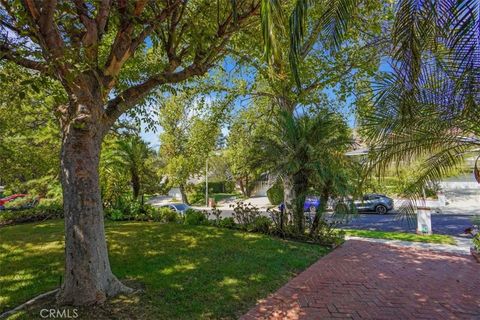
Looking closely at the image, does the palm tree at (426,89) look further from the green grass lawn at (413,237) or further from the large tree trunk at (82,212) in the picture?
the green grass lawn at (413,237)

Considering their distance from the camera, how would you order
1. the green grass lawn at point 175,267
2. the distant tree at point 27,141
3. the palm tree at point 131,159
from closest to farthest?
the green grass lawn at point 175,267 → the distant tree at point 27,141 → the palm tree at point 131,159

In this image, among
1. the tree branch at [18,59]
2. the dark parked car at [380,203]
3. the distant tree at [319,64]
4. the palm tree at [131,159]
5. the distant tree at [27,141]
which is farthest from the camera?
the dark parked car at [380,203]

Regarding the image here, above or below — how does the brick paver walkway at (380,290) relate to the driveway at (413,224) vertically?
above

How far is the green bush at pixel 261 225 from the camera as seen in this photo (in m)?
9.68

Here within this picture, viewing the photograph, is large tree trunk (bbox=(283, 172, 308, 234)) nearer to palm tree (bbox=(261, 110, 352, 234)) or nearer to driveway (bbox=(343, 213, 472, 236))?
palm tree (bbox=(261, 110, 352, 234))

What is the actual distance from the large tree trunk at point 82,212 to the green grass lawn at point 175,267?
413mm

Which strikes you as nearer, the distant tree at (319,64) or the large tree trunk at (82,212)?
the large tree trunk at (82,212)

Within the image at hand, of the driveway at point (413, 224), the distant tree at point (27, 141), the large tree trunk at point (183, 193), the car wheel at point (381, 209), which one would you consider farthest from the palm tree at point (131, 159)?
the car wheel at point (381, 209)

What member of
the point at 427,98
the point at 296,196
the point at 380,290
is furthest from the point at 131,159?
the point at 427,98

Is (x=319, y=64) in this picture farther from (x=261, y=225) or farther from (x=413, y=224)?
(x=413, y=224)

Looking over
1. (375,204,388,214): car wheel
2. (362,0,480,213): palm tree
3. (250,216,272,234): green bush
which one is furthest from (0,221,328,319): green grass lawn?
(375,204,388,214): car wheel

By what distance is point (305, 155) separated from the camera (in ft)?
29.1

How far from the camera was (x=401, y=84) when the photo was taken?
198 inches

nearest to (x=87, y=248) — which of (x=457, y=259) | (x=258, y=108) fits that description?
(x=457, y=259)
